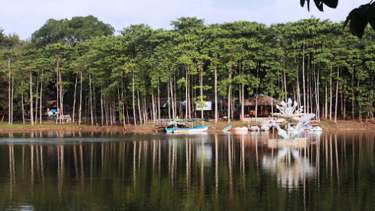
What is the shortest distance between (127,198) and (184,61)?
3316cm

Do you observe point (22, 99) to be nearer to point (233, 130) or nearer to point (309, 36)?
point (233, 130)

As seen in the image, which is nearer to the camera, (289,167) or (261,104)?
(289,167)

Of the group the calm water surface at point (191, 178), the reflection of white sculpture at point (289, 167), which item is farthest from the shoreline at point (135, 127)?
the reflection of white sculpture at point (289, 167)

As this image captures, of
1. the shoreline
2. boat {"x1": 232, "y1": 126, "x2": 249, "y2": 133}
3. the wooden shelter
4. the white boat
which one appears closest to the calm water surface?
boat {"x1": 232, "y1": 126, "x2": 249, "y2": 133}

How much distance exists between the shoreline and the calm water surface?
57.9ft

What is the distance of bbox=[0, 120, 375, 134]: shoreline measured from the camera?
47.2 meters

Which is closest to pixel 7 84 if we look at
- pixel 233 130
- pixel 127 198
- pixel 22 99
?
pixel 22 99

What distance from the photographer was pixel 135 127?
49344mm

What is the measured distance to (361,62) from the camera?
47250 mm

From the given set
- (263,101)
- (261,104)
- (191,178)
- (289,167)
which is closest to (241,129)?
(261,104)

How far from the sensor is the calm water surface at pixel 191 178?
13398 mm

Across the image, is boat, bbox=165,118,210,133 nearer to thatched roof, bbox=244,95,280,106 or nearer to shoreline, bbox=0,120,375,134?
shoreline, bbox=0,120,375,134

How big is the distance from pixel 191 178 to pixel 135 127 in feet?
105

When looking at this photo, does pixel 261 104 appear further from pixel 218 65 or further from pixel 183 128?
pixel 183 128
